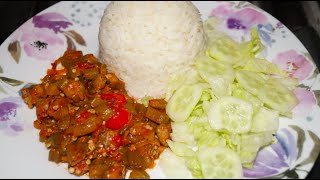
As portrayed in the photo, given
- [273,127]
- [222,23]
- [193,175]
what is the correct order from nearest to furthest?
[193,175], [273,127], [222,23]

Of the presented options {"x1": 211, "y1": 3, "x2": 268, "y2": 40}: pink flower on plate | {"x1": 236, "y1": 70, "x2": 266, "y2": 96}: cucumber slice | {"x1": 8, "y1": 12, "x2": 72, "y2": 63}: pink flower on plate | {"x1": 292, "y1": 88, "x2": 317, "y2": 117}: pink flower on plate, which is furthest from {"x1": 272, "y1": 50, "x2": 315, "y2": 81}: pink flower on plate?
{"x1": 8, "y1": 12, "x2": 72, "y2": 63}: pink flower on plate

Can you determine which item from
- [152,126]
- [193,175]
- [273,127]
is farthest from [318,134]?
[152,126]

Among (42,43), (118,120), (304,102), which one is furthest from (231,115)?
(42,43)

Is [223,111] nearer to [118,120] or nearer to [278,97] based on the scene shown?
[278,97]

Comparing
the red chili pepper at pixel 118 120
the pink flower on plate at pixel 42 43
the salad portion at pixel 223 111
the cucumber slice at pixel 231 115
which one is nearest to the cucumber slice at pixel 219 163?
the salad portion at pixel 223 111

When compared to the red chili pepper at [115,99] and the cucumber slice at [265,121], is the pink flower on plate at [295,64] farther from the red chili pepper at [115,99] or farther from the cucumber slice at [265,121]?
the red chili pepper at [115,99]

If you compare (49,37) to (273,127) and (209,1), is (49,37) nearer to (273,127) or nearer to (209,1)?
(209,1)
